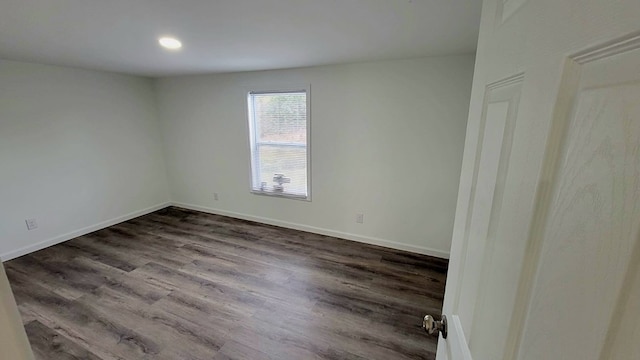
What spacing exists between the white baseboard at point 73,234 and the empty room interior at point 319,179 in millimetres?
20

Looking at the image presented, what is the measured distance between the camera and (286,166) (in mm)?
3650

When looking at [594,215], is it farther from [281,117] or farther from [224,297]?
[281,117]

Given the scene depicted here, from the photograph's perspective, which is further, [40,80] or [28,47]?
[40,80]

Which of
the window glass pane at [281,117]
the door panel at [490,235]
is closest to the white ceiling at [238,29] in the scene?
the window glass pane at [281,117]

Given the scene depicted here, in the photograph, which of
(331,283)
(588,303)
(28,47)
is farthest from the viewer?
(331,283)

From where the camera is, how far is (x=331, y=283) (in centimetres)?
255

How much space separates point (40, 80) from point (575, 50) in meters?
4.41

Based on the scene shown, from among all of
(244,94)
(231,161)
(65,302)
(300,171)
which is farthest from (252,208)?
(65,302)

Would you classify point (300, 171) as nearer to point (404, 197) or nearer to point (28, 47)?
point (404, 197)

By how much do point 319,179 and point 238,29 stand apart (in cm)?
198

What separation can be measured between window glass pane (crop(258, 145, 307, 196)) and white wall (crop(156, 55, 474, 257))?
0.17 meters

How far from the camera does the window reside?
11.1 feet

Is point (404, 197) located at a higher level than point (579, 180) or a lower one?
lower

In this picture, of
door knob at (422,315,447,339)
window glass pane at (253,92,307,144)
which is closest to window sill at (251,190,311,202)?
window glass pane at (253,92,307,144)
